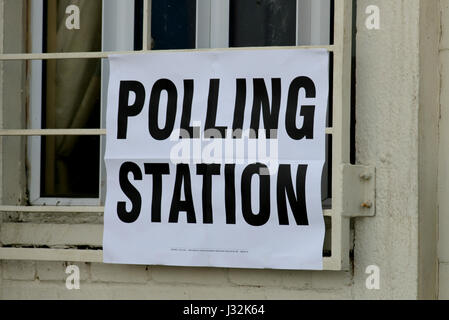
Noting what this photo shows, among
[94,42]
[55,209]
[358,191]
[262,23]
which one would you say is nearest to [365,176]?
[358,191]

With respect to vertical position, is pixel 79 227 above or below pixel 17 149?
below

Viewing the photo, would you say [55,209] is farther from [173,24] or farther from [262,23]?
[262,23]

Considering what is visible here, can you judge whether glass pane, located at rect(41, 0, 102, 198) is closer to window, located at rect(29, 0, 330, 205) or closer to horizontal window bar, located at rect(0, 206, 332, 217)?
window, located at rect(29, 0, 330, 205)

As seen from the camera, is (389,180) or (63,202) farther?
(63,202)

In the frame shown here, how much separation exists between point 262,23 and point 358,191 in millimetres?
953

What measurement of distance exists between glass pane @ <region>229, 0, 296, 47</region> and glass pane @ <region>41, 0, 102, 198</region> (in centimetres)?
71

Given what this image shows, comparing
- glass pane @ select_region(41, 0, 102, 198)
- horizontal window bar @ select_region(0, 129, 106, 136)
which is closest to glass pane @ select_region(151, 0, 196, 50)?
glass pane @ select_region(41, 0, 102, 198)

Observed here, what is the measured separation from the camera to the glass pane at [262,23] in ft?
15.7

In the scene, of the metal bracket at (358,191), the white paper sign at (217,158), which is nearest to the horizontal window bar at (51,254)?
the white paper sign at (217,158)
